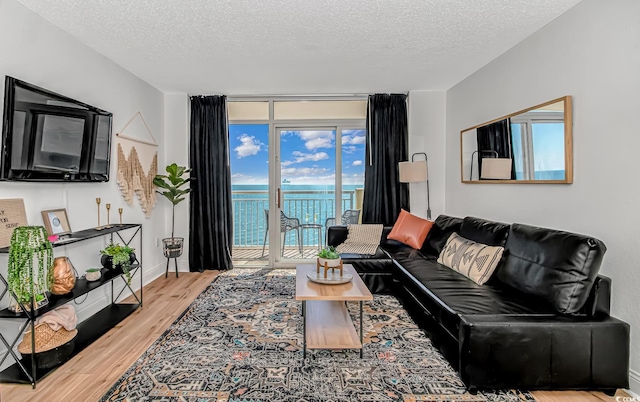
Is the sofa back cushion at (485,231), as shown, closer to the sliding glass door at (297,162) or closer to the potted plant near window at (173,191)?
the sliding glass door at (297,162)

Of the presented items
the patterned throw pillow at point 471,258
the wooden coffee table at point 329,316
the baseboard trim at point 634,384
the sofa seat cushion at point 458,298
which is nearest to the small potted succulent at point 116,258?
the wooden coffee table at point 329,316

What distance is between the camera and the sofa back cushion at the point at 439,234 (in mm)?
3787

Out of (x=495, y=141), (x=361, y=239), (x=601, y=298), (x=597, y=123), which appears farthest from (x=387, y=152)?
(x=601, y=298)

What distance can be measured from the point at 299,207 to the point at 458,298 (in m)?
3.25

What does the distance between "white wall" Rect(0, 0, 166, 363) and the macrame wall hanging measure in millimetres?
84

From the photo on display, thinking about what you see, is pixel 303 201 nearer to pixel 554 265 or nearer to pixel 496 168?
pixel 496 168

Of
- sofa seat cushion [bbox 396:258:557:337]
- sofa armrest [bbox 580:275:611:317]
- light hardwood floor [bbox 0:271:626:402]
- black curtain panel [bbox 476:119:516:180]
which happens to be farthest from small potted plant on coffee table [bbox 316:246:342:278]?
black curtain panel [bbox 476:119:516:180]

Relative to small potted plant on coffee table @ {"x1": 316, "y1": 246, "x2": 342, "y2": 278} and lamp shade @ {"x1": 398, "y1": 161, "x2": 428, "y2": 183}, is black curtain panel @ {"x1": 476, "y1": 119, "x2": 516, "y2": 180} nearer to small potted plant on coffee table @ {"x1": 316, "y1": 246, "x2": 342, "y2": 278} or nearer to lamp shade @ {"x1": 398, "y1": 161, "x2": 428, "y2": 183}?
lamp shade @ {"x1": 398, "y1": 161, "x2": 428, "y2": 183}

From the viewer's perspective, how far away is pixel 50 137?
8.65 feet

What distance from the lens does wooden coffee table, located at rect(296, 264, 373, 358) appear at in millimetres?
2412

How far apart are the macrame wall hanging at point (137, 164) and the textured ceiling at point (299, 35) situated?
25.9 inches

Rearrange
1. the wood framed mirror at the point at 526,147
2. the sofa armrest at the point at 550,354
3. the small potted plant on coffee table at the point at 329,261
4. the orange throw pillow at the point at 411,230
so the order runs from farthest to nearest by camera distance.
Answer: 1. the orange throw pillow at the point at 411,230
2. the small potted plant on coffee table at the point at 329,261
3. the wood framed mirror at the point at 526,147
4. the sofa armrest at the point at 550,354

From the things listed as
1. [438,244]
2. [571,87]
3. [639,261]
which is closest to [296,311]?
[438,244]

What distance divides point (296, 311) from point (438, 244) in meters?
1.71
